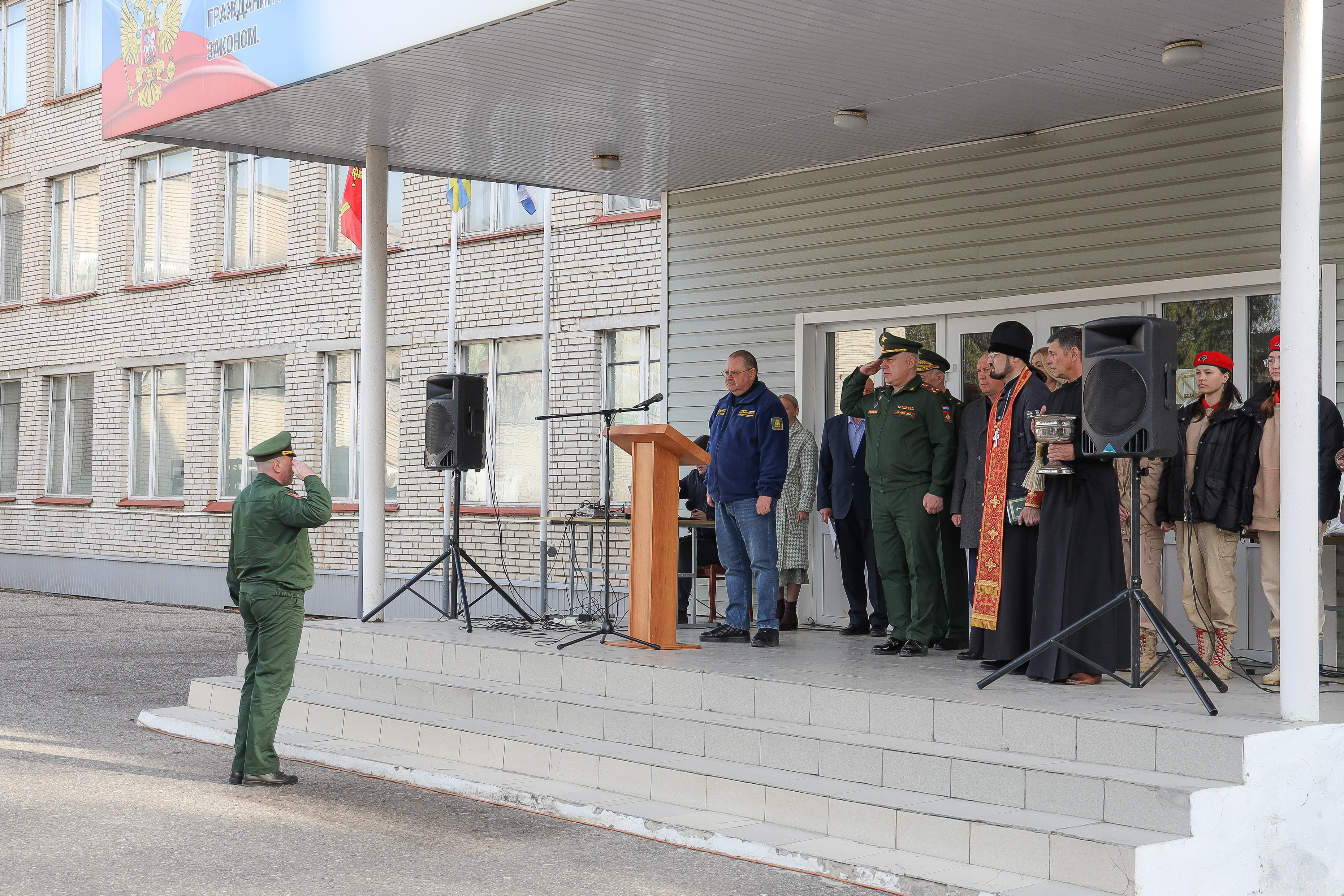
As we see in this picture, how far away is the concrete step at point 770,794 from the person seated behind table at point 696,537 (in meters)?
2.92

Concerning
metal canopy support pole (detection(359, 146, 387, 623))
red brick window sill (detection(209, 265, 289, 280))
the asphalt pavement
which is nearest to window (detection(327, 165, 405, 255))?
red brick window sill (detection(209, 265, 289, 280))

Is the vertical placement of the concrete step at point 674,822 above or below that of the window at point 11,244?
below

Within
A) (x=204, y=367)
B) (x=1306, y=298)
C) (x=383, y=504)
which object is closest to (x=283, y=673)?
(x=383, y=504)

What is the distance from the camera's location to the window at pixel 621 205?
13.9 meters

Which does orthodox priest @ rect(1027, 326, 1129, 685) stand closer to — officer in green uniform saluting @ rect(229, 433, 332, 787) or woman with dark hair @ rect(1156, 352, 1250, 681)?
woman with dark hair @ rect(1156, 352, 1250, 681)

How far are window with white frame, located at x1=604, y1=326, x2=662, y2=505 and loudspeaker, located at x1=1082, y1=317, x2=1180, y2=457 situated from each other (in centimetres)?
764

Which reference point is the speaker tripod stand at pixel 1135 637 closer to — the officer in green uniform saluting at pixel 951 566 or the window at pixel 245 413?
the officer in green uniform saluting at pixel 951 566

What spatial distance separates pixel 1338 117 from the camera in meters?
7.56

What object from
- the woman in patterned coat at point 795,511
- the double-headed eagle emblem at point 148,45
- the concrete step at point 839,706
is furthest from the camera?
the woman in patterned coat at point 795,511

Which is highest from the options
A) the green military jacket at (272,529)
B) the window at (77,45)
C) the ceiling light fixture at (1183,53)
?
the window at (77,45)

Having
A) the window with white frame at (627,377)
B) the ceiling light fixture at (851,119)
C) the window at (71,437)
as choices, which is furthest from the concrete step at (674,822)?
the window at (71,437)

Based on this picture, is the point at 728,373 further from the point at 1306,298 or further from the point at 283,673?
the point at 1306,298

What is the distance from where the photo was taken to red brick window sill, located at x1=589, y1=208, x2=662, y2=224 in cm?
1366

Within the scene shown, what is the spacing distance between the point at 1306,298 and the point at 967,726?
2.20 metres
